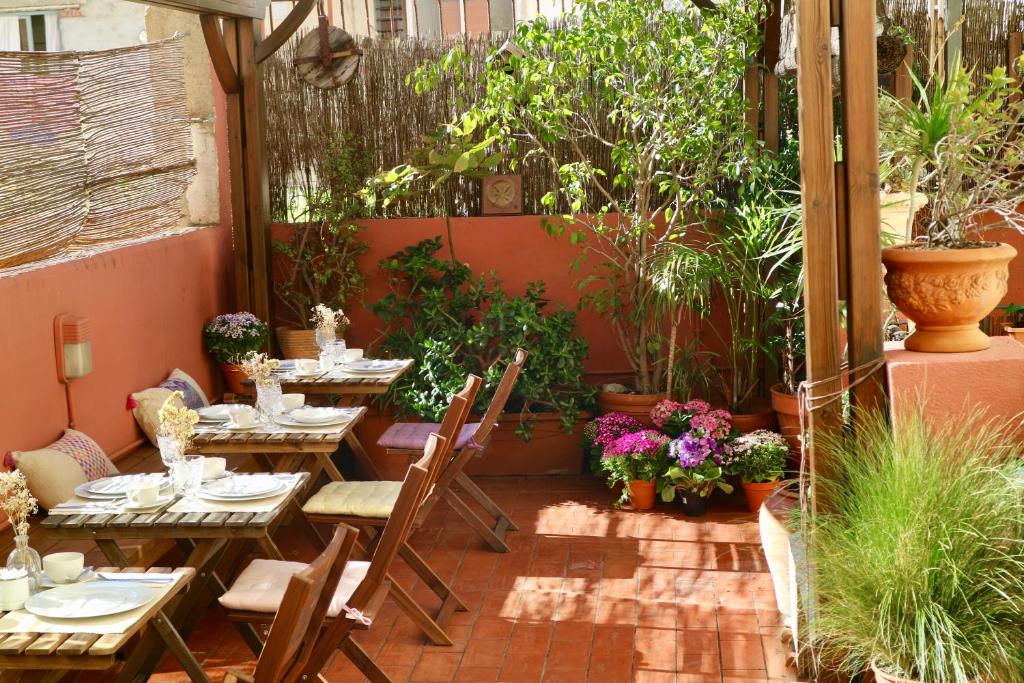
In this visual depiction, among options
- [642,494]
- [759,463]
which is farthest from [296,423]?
[759,463]

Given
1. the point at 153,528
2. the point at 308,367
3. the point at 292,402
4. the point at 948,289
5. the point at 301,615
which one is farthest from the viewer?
the point at 308,367

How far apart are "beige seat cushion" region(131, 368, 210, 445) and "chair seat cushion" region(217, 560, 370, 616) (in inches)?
68.5

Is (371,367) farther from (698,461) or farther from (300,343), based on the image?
(698,461)

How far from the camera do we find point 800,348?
6551 millimetres

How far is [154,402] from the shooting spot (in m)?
5.86

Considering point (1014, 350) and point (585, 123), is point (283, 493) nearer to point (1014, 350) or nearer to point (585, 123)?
point (1014, 350)

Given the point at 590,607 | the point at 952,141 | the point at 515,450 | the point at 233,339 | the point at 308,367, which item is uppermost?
the point at 952,141

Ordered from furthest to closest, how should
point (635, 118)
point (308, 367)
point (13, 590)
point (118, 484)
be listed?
point (635, 118), point (308, 367), point (118, 484), point (13, 590)

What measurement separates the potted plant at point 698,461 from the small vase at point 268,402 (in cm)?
223

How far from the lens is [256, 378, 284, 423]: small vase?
16.3 ft

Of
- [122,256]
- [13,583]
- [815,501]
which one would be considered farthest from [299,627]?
[122,256]

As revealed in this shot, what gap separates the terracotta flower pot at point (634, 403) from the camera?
6.71 m

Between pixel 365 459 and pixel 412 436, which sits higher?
pixel 412 436

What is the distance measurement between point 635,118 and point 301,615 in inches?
168
